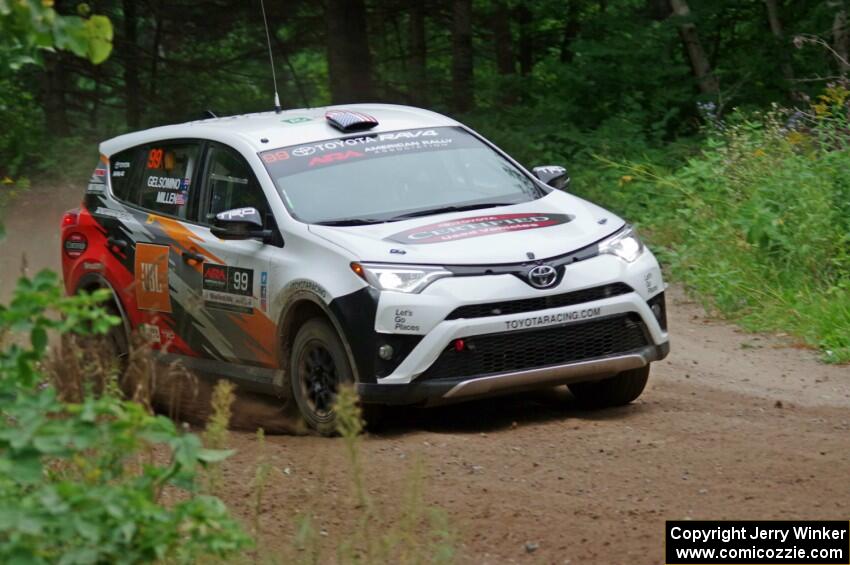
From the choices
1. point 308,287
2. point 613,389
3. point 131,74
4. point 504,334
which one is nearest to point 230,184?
point 308,287

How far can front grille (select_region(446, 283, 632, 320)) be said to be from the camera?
702 centimetres

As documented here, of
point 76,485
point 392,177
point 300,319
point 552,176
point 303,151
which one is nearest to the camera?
point 76,485

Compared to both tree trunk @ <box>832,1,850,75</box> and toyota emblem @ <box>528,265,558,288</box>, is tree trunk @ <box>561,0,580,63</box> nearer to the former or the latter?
tree trunk @ <box>832,1,850,75</box>

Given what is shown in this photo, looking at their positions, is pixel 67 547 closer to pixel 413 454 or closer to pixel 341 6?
pixel 413 454

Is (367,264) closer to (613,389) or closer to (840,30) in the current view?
(613,389)

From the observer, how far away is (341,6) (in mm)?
18891

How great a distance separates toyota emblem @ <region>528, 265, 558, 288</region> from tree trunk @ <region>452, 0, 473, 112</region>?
13921mm

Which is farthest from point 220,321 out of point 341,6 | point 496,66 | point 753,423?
point 496,66

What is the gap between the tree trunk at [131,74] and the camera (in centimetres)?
2239

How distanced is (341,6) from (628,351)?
12316 millimetres

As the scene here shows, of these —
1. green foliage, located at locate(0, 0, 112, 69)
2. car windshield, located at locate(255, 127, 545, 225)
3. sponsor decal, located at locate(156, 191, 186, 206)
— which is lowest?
sponsor decal, located at locate(156, 191, 186, 206)

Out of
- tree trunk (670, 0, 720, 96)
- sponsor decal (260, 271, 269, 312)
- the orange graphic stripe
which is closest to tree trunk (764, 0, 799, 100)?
tree trunk (670, 0, 720, 96)

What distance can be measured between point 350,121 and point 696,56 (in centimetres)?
1063

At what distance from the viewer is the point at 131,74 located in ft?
75.2
